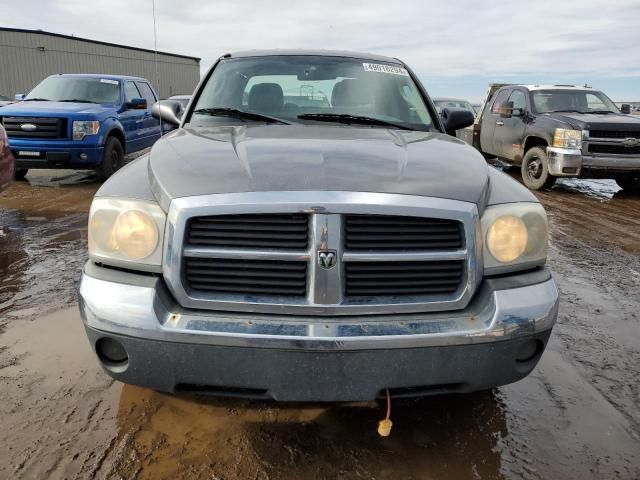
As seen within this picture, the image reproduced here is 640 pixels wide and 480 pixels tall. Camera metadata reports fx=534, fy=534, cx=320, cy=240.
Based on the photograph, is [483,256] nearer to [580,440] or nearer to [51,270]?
[580,440]

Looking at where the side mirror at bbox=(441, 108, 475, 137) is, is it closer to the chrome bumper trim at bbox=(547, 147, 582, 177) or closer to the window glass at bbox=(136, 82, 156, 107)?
the chrome bumper trim at bbox=(547, 147, 582, 177)

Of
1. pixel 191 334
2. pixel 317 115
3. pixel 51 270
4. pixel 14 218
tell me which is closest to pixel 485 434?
pixel 191 334

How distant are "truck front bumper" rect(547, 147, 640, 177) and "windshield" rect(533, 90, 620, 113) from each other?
4.73 ft

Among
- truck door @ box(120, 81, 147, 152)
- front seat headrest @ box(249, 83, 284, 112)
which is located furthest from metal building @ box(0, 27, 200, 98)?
front seat headrest @ box(249, 83, 284, 112)

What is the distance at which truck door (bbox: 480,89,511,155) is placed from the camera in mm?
11017

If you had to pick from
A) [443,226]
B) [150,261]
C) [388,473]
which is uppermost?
[443,226]

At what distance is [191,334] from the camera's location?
1.85 metres

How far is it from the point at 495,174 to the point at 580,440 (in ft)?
4.06

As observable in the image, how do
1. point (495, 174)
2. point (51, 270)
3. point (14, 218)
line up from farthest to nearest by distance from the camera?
1. point (14, 218)
2. point (51, 270)
3. point (495, 174)

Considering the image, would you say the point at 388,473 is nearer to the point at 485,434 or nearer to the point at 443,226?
the point at 485,434

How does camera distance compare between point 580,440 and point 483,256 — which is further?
point 580,440

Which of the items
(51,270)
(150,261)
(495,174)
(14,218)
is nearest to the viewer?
(150,261)

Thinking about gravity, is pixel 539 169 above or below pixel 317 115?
below

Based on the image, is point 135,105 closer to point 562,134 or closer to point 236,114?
point 236,114
